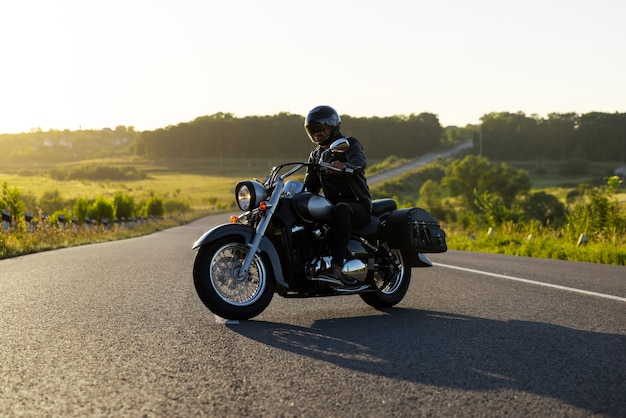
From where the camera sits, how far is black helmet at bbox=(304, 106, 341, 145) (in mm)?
6527

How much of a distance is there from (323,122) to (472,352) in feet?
8.65

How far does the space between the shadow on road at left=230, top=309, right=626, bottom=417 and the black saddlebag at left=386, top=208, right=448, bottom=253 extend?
0.78 meters

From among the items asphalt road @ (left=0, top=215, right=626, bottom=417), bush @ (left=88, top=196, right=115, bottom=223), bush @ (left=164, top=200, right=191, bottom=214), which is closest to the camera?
asphalt road @ (left=0, top=215, right=626, bottom=417)

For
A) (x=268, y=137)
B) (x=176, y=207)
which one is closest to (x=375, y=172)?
(x=268, y=137)

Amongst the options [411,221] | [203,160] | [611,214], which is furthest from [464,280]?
[203,160]

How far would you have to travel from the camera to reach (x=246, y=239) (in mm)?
5816

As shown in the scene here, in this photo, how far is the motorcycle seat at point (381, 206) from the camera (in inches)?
274

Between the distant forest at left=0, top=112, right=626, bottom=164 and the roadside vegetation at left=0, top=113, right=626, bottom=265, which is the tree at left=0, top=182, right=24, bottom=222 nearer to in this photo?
the roadside vegetation at left=0, top=113, right=626, bottom=265

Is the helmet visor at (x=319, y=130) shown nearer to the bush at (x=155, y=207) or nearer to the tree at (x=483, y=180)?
the bush at (x=155, y=207)

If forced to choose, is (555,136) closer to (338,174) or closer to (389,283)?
(389,283)

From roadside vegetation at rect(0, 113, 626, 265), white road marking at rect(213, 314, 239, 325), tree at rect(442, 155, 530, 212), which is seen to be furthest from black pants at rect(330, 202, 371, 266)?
tree at rect(442, 155, 530, 212)

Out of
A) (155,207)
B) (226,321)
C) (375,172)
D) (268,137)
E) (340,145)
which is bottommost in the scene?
(375,172)

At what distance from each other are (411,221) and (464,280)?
2703mm

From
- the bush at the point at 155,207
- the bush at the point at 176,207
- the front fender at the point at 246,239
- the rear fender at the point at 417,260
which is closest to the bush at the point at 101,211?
the bush at the point at 155,207
